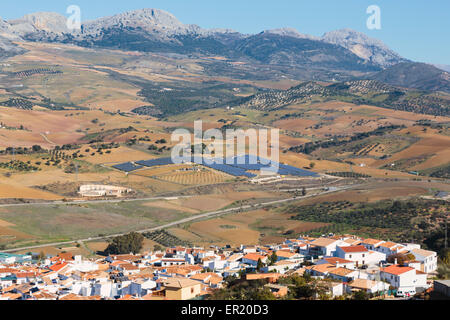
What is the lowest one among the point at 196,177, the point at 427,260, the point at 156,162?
the point at 196,177

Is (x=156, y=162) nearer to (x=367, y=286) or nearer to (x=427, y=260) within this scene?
(x=427, y=260)

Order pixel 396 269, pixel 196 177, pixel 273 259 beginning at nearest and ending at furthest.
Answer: pixel 396 269
pixel 273 259
pixel 196 177

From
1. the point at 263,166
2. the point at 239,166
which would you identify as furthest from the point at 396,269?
the point at 263,166

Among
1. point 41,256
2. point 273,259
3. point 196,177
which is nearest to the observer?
point 273,259

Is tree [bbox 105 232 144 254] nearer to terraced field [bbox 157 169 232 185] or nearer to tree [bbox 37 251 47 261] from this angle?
tree [bbox 37 251 47 261]

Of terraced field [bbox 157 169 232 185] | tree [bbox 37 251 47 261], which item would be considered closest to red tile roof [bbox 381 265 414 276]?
tree [bbox 37 251 47 261]

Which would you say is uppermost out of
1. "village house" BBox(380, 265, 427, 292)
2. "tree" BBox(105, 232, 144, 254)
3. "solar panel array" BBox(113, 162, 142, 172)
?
"village house" BBox(380, 265, 427, 292)

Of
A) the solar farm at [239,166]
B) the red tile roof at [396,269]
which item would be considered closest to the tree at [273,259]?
the red tile roof at [396,269]

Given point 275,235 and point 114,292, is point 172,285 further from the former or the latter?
point 275,235
